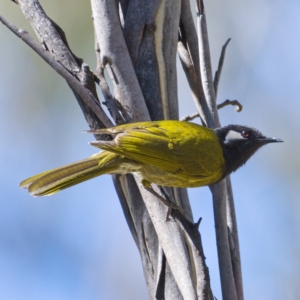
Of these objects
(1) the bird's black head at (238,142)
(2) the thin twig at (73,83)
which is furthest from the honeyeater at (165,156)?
(2) the thin twig at (73,83)

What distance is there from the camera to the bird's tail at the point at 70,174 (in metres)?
2.36

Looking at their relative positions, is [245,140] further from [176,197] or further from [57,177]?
[57,177]

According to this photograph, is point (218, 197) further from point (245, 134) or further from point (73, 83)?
point (73, 83)

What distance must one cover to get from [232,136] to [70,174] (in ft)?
3.39

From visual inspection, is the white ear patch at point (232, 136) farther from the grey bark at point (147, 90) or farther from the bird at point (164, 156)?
the grey bark at point (147, 90)

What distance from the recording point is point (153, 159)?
8.81 feet

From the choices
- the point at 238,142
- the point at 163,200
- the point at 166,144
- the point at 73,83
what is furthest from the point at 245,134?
the point at 73,83

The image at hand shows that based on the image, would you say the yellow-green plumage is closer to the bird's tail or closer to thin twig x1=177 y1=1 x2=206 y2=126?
the bird's tail

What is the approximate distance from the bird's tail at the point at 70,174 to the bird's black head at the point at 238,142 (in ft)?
2.31

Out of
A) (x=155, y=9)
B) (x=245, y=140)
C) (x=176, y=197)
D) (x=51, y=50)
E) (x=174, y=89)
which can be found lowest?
(x=176, y=197)

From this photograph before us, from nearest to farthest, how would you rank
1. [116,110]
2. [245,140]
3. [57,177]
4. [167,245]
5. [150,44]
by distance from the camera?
[167,245] < [57,177] < [116,110] < [150,44] < [245,140]

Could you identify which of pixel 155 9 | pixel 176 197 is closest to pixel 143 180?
pixel 176 197

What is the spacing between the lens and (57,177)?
2.40m

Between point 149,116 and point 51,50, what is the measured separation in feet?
2.04
